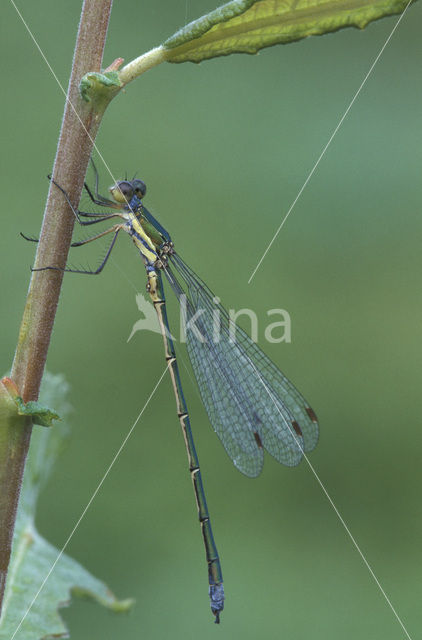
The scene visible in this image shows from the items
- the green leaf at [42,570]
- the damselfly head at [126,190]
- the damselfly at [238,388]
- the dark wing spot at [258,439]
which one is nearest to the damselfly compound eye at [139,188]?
the damselfly head at [126,190]

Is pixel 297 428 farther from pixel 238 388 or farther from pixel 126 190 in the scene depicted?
pixel 126 190

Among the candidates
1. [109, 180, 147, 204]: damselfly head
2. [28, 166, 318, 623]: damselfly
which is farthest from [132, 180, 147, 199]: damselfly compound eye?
[28, 166, 318, 623]: damselfly

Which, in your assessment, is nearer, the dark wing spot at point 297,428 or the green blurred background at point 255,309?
the dark wing spot at point 297,428

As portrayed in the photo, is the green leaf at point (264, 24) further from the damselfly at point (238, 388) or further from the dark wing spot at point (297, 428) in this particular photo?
the dark wing spot at point (297, 428)

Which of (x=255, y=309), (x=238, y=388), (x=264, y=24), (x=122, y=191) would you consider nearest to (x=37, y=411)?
(x=264, y=24)

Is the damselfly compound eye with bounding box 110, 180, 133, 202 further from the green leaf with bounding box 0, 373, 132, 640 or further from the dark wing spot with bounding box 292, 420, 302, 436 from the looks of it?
the dark wing spot with bounding box 292, 420, 302, 436
